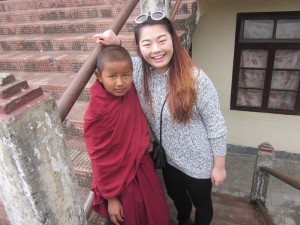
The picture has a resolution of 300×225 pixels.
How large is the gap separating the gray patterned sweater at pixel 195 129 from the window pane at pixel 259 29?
3901 millimetres

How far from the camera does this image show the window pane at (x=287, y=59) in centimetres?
498

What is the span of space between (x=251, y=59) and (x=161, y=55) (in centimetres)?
419

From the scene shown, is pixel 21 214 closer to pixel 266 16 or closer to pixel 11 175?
pixel 11 175

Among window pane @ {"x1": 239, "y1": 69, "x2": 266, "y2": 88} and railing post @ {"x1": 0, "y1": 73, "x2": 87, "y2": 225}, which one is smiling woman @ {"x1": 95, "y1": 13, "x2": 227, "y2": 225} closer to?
railing post @ {"x1": 0, "y1": 73, "x2": 87, "y2": 225}

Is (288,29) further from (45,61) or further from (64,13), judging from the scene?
(45,61)

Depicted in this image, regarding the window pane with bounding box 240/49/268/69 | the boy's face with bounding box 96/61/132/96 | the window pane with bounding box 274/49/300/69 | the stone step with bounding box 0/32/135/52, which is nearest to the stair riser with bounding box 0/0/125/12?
the stone step with bounding box 0/32/135/52

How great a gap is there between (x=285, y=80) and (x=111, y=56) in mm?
4735

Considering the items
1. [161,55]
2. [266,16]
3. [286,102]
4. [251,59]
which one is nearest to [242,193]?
[286,102]

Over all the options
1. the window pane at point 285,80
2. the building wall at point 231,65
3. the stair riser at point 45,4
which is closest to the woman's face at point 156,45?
the stair riser at point 45,4

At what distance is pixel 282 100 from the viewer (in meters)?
5.41

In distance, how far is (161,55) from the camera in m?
1.56

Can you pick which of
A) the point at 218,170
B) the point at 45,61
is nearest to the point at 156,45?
the point at 218,170

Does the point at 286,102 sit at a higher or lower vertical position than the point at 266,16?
lower

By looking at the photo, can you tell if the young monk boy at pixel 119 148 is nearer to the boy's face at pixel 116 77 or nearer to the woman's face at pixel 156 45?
the boy's face at pixel 116 77
